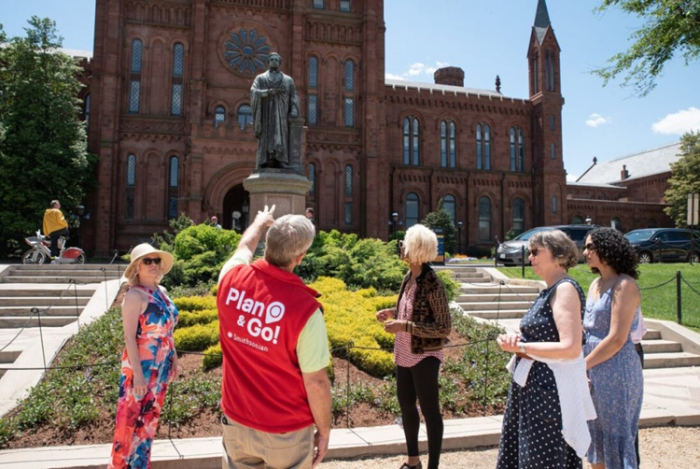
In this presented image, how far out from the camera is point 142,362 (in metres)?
3.51

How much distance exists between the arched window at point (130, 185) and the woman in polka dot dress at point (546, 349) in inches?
1117

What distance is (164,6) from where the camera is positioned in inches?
1152

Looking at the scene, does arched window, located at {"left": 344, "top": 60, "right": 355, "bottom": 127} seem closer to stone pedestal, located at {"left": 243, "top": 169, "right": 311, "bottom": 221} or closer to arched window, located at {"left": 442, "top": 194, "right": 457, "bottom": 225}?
arched window, located at {"left": 442, "top": 194, "right": 457, "bottom": 225}

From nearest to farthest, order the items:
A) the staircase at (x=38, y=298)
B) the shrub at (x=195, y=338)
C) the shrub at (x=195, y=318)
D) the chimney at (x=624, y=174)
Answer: the shrub at (x=195, y=338) → the shrub at (x=195, y=318) → the staircase at (x=38, y=298) → the chimney at (x=624, y=174)

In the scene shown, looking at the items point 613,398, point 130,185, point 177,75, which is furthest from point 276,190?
point 177,75

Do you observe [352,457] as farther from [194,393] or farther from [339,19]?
[339,19]

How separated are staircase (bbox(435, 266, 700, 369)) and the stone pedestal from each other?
4533 mm

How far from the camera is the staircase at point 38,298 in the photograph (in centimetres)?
803

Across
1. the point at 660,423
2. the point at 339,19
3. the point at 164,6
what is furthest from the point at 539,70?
the point at 660,423

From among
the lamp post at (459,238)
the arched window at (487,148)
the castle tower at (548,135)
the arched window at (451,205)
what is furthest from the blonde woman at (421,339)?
the castle tower at (548,135)

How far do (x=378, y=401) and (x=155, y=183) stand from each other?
2580cm

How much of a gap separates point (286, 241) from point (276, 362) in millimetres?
583

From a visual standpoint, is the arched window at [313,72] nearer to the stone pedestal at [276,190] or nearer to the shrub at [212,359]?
the stone pedestal at [276,190]

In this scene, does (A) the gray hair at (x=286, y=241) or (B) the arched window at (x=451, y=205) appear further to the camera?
(B) the arched window at (x=451, y=205)
